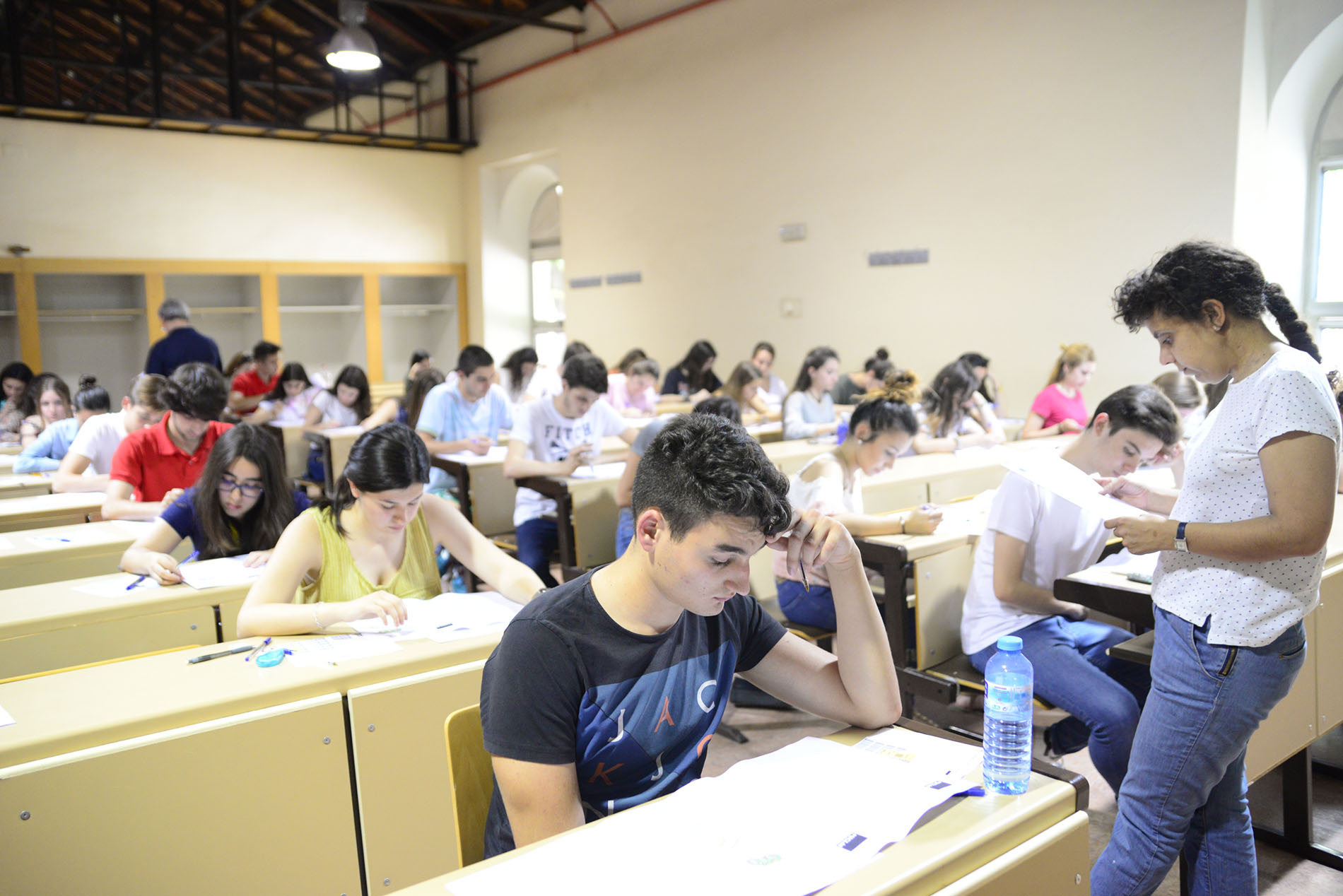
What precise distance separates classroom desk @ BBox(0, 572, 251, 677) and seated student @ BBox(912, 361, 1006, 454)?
138 inches

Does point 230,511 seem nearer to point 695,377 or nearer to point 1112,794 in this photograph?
point 1112,794

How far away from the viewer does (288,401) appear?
291 inches

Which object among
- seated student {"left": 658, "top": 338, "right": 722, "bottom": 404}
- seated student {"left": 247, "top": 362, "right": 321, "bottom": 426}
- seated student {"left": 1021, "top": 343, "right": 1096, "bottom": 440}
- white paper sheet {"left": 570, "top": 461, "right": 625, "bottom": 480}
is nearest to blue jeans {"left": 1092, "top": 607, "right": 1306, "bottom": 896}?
white paper sheet {"left": 570, "top": 461, "right": 625, "bottom": 480}

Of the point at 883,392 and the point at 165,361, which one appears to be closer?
the point at 883,392

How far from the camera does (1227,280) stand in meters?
1.62

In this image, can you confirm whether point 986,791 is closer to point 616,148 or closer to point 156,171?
point 616,148

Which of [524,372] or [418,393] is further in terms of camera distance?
[524,372]

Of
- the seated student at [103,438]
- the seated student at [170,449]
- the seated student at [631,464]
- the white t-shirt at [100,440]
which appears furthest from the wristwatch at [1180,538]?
the white t-shirt at [100,440]

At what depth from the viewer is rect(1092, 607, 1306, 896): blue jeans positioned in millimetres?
1636

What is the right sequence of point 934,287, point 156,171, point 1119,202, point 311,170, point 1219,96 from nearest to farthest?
point 1219,96 < point 1119,202 < point 934,287 < point 156,171 < point 311,170

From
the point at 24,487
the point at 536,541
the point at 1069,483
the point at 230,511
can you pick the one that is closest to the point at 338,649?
the point at 230,511

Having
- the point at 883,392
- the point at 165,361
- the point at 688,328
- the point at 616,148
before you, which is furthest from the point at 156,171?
the point at 883,392

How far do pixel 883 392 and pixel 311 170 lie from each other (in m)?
9.28

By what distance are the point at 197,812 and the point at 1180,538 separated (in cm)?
178
